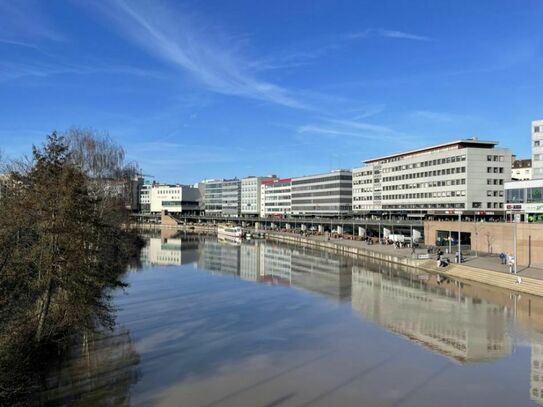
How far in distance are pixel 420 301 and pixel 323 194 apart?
108m

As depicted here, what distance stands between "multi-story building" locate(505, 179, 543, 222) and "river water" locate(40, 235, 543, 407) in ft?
68.9

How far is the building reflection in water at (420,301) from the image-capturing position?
2983 centimetres

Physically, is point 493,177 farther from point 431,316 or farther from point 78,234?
point 78,234

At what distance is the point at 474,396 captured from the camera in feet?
70.9

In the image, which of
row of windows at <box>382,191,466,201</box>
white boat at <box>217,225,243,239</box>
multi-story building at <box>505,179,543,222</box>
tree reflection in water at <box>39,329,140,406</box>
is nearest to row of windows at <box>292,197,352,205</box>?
row of windows at <box>382,191,466,201</box>

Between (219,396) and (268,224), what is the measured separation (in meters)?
159

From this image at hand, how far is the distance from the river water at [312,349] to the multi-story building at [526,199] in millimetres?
20998

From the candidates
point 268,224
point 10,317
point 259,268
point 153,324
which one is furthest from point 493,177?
point 268,224

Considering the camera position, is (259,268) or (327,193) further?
(327,193)

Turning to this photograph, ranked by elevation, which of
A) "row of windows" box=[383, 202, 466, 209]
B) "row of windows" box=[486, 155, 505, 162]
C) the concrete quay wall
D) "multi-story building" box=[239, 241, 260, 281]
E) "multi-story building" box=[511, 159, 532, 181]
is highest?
"multi-story building" box=[511, 159, 532, 181]

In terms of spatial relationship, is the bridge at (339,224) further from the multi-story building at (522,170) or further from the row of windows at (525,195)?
the multi-story building at (522,170)

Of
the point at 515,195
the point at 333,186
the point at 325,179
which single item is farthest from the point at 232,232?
the point at 515,195

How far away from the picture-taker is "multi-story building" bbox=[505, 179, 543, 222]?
65.1 m

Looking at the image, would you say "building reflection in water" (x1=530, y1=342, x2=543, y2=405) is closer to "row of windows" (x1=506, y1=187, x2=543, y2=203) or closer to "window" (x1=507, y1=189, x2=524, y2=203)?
"row of windows" (x1=506, y1=187, x2=543, y2=203)
